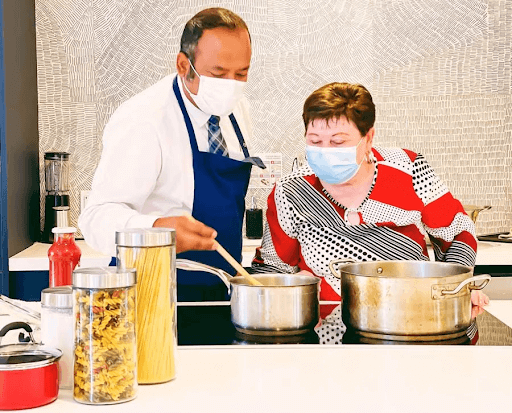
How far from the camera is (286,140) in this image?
342 centimetres

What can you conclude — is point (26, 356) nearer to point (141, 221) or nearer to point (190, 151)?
point (141, 221)

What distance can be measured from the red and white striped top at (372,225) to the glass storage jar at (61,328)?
43.1 inches

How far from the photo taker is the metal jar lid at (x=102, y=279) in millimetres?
1034

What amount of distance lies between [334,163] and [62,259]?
41.9 inches

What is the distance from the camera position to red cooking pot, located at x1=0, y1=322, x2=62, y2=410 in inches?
40.2

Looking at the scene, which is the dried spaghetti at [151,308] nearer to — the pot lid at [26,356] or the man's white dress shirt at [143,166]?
the pot lid at [26,356]

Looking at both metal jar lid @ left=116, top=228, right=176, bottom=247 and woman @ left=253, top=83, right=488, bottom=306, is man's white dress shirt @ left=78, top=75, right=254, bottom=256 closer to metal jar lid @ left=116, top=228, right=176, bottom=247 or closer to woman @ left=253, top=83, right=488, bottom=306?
woman @ left=253, top=83, right=488, bottom=306

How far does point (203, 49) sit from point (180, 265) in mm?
908

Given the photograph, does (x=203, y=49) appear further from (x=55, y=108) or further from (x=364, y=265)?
(x=55, y=108)

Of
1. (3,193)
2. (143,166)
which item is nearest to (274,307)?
(143,166)

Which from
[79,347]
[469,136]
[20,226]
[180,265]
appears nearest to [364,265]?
[180,265]

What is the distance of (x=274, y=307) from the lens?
1415mm

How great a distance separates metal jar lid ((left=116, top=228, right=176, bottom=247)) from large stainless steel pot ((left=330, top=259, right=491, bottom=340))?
0.42 m

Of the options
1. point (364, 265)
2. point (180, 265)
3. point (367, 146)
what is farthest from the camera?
point (367, 146)
